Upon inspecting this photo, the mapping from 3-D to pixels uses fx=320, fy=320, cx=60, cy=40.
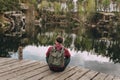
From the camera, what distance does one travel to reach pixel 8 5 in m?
91.5

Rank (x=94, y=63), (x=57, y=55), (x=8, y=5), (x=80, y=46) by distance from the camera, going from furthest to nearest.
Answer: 1. (x=8, y=5)
2. (x=80, y=46)
3. (x=94, y=63)
4. (x=57, y=55)

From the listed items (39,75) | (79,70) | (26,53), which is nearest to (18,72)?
(39,75)

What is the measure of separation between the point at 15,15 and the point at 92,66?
73.7 meters

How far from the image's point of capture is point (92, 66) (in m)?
25.3

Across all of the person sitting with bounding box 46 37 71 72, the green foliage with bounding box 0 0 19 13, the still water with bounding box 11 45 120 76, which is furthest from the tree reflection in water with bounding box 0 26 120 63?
the green foliage with bounding box 0 0 19 13

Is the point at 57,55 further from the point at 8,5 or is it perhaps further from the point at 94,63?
the point at 8,5

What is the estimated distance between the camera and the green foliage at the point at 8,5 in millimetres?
86125

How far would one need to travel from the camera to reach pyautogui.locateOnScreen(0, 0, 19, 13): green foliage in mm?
86125

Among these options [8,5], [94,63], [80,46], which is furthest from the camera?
[8,5]

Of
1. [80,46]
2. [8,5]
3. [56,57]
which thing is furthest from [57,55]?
[8,5]

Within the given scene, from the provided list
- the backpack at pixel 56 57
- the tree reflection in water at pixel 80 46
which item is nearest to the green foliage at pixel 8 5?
the tree reflection in water at pixel 80 46

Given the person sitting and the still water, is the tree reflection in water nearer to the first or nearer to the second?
the still water

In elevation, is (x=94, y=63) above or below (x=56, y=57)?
below

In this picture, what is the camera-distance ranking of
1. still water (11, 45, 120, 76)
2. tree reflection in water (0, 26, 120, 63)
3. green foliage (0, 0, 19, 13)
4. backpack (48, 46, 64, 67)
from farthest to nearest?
green foliage (0, 0, 19, 13)
tree reflection in water (0, 26, 120, 63)
still water (11, 45, 120, 76)
backpack (48, 46, 64, 67)
